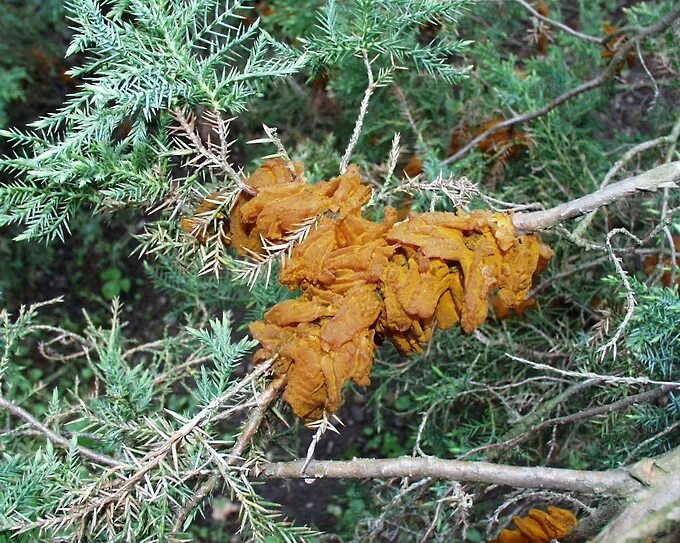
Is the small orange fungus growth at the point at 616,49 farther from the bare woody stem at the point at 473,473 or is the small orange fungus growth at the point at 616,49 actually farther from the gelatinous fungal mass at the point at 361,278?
the bare woody stem at the point at 473,473

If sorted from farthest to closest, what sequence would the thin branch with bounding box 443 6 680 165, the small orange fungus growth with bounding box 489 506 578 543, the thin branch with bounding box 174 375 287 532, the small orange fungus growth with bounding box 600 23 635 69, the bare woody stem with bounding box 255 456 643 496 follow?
1. the small orange fungus growth with bounding box 600 23 635 69
2. the thin branch with bounding box 443 6 680 165
3. the small orange fungus growth with bounding box 489 506 578 543
4. the thin branch with bounding box 174 375 287 532
5. the bare woody stem with bounding box 255 456 643 496

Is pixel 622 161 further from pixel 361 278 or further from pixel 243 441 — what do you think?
pixel 243 441

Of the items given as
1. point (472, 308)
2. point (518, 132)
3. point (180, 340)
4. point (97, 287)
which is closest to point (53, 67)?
point (97, 287)

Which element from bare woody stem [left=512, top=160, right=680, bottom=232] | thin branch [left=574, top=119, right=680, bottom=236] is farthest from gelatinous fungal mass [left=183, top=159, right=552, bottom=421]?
thin branch [left=574, top=119, right=680, bottom=236]

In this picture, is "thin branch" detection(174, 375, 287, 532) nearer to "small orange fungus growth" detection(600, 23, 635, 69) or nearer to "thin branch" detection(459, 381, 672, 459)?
"thin branch" detection(459, 381, 672, 459)

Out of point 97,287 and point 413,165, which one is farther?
point 97,287

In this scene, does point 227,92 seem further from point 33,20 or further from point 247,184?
point 33,20
